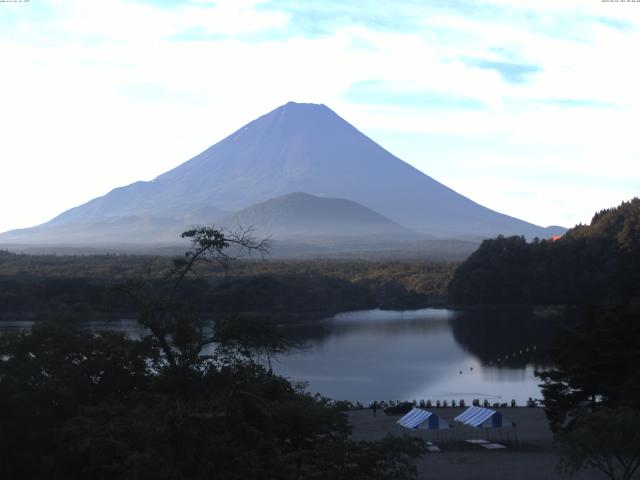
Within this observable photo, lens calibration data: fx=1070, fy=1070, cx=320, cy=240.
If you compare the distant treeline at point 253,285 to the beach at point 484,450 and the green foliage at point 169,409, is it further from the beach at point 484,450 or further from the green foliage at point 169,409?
the green foliage at point 169,409

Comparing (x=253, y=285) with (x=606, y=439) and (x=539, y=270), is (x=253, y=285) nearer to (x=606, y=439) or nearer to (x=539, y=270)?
(x=539, y=270)

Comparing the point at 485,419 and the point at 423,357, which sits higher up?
the point at 485,419

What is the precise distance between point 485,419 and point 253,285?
27.4 m

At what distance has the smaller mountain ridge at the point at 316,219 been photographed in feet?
422

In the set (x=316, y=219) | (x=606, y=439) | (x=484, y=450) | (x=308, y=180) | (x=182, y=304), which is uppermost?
(x=308, y=180)

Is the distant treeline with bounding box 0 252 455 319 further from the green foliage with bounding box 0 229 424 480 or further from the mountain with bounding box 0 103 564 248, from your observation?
the mountain with bounding box 0 103 564 248

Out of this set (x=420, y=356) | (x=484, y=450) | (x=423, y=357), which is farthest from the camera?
(x=420, y=356)

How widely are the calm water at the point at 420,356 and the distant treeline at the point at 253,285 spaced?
2.70m

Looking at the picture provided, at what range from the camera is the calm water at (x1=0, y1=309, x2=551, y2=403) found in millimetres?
23375

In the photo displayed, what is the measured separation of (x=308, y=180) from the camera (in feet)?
507

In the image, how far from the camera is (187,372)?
832 cm

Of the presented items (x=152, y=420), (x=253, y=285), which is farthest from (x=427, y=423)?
(x=253, y=285)

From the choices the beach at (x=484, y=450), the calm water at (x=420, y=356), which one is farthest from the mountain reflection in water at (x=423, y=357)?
the beach at (x=484, y=450)

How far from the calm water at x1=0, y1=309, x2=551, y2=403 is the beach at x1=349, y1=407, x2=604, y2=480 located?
3748mm
